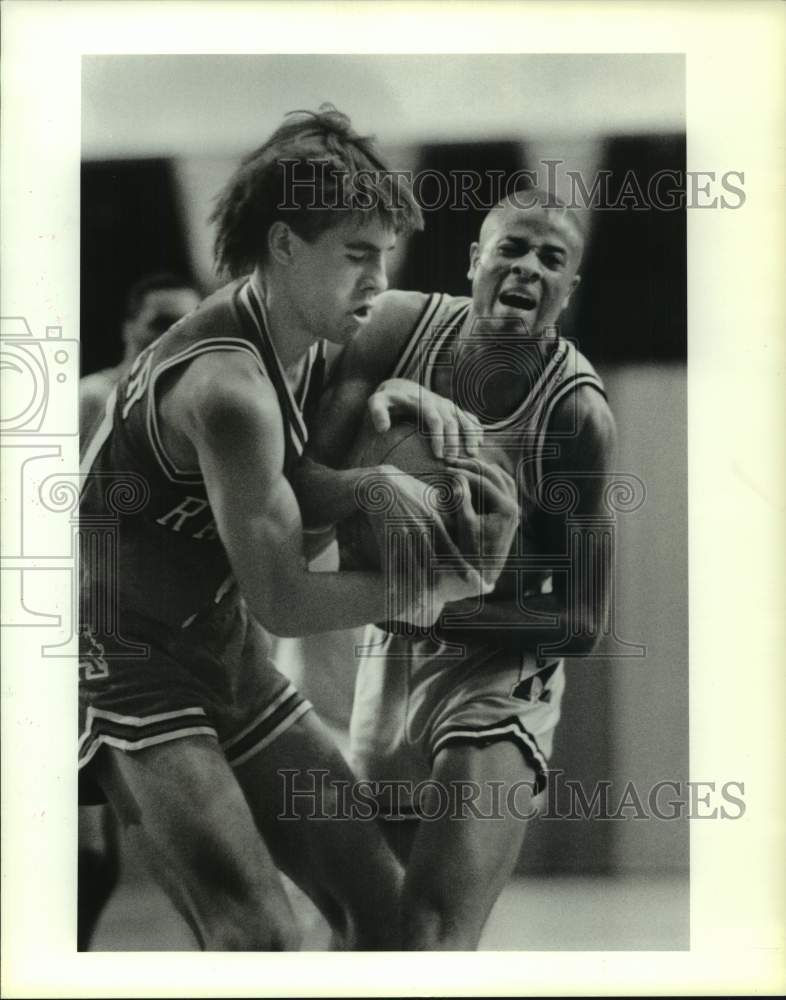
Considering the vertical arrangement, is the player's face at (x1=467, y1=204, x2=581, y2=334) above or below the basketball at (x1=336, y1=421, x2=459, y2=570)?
above

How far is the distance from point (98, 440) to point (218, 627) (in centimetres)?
50

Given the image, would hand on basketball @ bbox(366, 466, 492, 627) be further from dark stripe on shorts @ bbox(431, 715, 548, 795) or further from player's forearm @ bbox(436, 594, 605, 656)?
dark stripe on shorts @ bbox(431, 715, 548, 795)

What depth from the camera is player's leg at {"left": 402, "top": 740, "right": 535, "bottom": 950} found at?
196 centimetres

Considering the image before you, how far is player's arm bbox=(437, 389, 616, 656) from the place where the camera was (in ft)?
6.48

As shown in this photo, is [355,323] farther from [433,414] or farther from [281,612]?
[281,612]

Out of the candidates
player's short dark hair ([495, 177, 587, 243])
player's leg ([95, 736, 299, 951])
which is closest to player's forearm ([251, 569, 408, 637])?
player's leg ([95, 736, 299, 951])

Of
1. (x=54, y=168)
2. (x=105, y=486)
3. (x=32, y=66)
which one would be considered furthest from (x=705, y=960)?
(x=32, y=66)

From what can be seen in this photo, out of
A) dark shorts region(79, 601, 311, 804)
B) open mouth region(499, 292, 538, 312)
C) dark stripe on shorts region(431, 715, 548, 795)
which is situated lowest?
dark stripe on shorts region(431, 715, 548, 795)

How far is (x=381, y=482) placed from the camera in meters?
1.97

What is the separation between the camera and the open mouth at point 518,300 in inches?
78.6

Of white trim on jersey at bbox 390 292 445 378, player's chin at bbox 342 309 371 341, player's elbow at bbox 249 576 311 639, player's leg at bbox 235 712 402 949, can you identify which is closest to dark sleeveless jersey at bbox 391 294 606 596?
white trim on jersey at bbox 390 292 445 378

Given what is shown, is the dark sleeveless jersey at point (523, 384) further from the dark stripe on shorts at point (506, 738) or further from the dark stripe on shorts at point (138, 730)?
the dark stripe on shorts at point (138, 730)

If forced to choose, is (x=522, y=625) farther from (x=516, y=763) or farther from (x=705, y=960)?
(x=705, y=960)

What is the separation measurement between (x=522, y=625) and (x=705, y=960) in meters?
0.86
